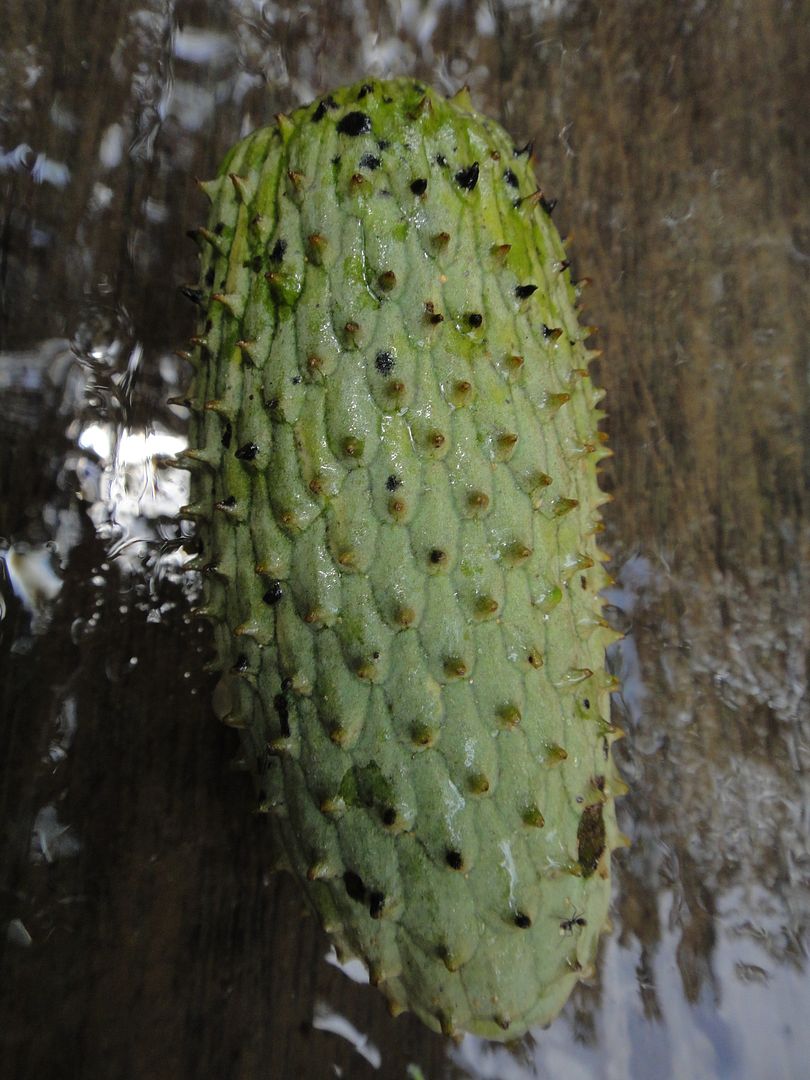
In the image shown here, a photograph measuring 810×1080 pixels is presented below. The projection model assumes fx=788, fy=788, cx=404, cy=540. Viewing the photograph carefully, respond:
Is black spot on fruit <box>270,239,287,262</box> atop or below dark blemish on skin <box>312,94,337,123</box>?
below

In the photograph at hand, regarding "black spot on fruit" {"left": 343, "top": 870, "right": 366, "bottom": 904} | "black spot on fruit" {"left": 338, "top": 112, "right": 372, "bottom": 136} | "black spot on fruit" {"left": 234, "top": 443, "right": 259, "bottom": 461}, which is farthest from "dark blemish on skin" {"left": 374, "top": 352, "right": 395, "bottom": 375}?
"black spot on fruit" {"left": 343, "top": 870, "right": 366, "bottom": 904}

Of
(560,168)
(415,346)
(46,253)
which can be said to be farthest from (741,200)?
(46,253)

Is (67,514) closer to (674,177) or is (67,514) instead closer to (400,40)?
(400,40)

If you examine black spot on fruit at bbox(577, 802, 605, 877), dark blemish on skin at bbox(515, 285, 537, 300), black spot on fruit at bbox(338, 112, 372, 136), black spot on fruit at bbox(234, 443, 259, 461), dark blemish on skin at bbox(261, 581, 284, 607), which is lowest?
black spot on fruit at bbox(577, 802, 605, 877)

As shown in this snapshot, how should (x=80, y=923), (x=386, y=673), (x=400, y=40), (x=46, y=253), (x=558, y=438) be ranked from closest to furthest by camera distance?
(x=386, y=673), (x=558, y=438), (x=80, y=923), (x=46, y=253), (x=400, y=40)

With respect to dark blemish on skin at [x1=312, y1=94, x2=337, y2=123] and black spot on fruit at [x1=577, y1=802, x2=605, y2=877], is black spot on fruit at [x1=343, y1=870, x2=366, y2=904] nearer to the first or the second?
black spot on fruit at [x1=577, y1=802, x2=605, y2=877]

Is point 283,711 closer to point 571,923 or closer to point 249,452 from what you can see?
point 249,452

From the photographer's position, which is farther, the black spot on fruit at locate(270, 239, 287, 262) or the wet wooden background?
the wet wooden background

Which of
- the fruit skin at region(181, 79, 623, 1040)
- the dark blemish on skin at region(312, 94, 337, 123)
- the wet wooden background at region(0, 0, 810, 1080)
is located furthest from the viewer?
the wet wooden background at region(0, 0, 810, 1080)
